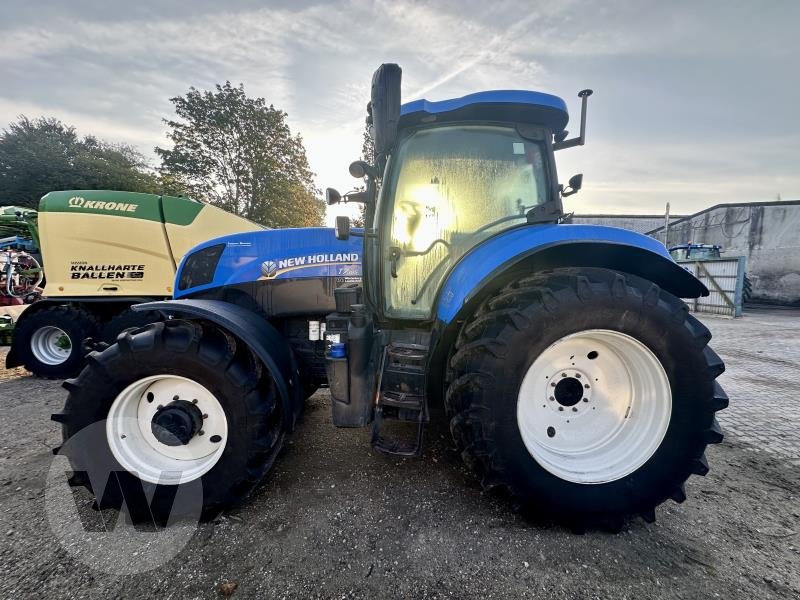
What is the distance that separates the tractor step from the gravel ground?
342mm

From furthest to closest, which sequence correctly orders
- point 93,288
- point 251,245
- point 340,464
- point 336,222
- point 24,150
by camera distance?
point 24,150 → point 93,288 → point 251,245 → point 340,464 → point 336,222

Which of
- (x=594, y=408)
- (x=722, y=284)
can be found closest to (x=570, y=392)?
(x=594, y=408)

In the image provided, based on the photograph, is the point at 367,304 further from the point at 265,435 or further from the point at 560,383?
the point at 560,383

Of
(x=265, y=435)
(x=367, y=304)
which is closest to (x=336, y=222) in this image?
(x=367, y=304)

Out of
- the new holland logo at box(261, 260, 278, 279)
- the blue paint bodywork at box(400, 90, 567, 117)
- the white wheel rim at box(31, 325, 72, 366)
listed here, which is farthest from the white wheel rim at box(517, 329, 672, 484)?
the white wheel rim at box(31, 325, 72, 366)

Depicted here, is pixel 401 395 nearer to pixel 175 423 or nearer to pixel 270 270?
pixel 175 423

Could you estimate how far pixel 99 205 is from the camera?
13.8 feet

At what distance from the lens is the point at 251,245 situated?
2486mm

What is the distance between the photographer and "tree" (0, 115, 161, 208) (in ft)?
58.4

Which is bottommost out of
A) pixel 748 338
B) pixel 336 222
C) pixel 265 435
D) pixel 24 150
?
pixel 748 338

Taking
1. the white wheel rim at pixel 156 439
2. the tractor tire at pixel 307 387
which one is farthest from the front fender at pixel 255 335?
the tractor tire at pixel 307 387

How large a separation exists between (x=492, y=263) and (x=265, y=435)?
151 cm

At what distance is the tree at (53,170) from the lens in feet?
58.4

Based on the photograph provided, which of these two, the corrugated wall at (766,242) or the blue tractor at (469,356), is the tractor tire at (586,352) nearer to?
the blue tractor at (469,356)
